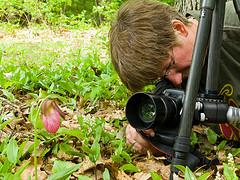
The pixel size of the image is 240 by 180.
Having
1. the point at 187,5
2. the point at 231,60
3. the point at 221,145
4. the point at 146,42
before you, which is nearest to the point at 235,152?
the point at 221,145

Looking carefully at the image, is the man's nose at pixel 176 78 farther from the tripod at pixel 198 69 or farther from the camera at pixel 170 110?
the tripod at pixel 198 69

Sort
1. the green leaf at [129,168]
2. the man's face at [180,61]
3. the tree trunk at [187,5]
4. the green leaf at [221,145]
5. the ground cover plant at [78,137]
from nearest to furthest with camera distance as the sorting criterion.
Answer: the ground cover plant at [78,137]
the green leaf at [129,168]
the man's face at [180,61]
the green leaf at [221,145]
the tree trunk at [187,5]

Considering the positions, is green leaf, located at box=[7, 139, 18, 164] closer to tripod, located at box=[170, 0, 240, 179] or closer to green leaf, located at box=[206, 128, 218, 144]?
tripod, located at box=[170, 0, 240, 179]

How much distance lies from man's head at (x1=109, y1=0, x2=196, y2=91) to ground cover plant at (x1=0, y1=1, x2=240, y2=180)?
30 cm

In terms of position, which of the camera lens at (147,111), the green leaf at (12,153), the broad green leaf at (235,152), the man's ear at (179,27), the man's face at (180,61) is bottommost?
the broad green leaf at (235,152)

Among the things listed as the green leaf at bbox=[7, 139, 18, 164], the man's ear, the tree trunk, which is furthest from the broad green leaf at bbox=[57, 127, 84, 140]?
→ the tree trunk

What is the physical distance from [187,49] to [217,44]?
324mm

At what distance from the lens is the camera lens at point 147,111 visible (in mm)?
1638

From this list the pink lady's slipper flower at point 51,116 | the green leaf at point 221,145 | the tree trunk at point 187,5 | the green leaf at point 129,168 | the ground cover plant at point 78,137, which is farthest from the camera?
the tree trunk at point 187,5

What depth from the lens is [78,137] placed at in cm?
178

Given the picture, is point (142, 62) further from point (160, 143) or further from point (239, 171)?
point (239, 171)

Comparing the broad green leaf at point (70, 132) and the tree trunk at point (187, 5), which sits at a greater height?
the tree trunk at point (187, 5)

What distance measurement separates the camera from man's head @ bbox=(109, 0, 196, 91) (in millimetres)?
1807

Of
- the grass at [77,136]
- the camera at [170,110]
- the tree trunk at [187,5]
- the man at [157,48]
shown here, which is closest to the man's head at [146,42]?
the man at [157,48]
